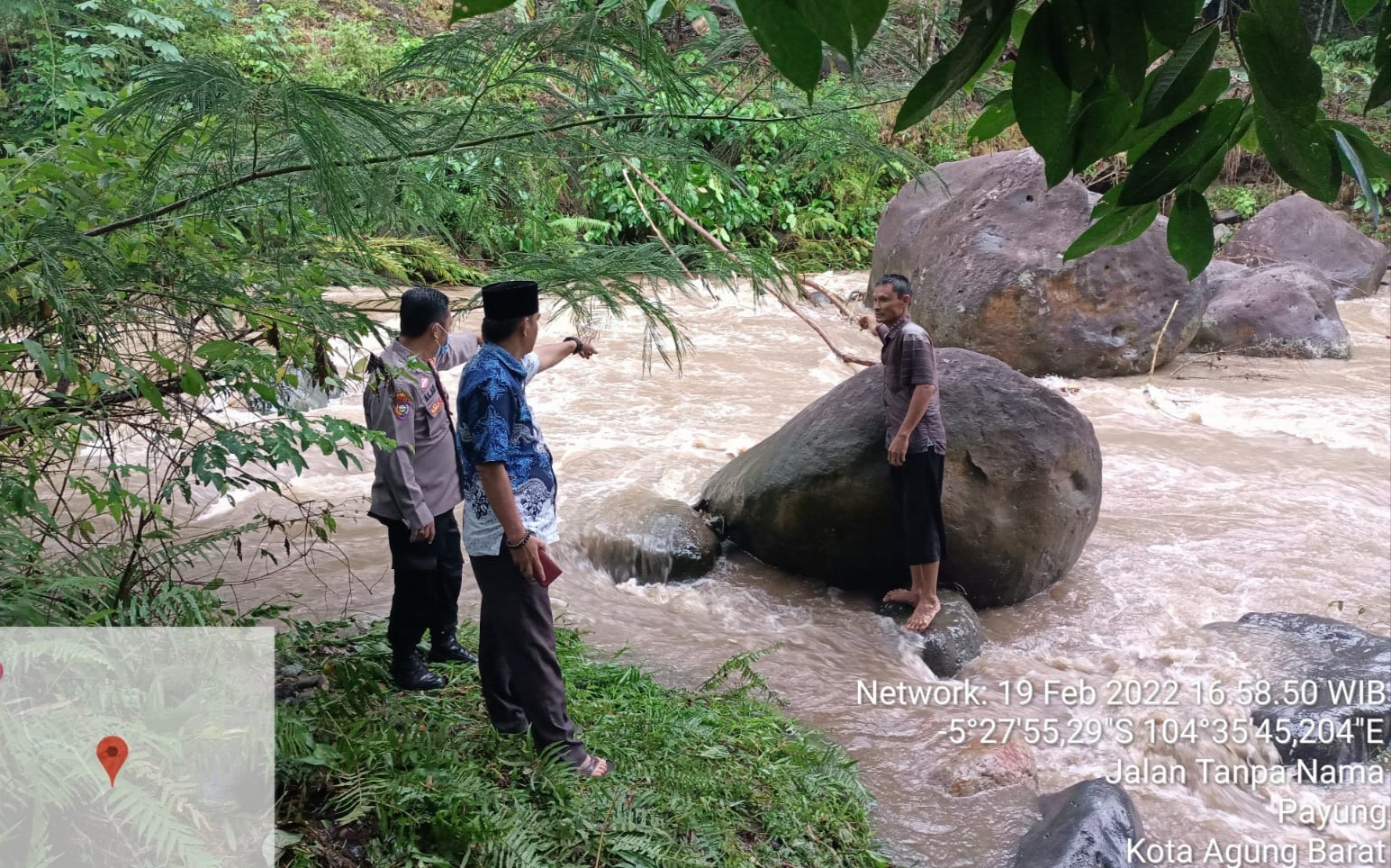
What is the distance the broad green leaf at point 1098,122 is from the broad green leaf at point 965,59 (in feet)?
0.39

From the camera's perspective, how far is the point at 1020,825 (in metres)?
3.77

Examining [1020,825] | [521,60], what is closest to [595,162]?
[521,60]

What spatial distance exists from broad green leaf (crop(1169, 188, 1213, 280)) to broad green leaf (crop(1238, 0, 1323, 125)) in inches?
6.7

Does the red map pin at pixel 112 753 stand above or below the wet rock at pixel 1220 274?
above

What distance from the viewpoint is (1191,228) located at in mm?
1157

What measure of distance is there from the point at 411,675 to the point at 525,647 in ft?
2.69

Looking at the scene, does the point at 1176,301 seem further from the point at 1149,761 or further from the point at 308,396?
the point at 308,396

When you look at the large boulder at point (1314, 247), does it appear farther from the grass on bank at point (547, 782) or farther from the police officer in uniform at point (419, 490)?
the police officer in uniform at point (419, 490)

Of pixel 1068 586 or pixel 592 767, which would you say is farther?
pixel 1068 586

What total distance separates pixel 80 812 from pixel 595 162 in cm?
222

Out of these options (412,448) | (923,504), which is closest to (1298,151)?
(412,448)

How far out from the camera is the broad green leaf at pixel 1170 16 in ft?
3.21

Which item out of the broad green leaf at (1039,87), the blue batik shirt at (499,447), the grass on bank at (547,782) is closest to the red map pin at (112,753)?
the grass on bank at (547,782)

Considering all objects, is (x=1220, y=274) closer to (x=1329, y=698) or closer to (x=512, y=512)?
(x=1329, y=698)
